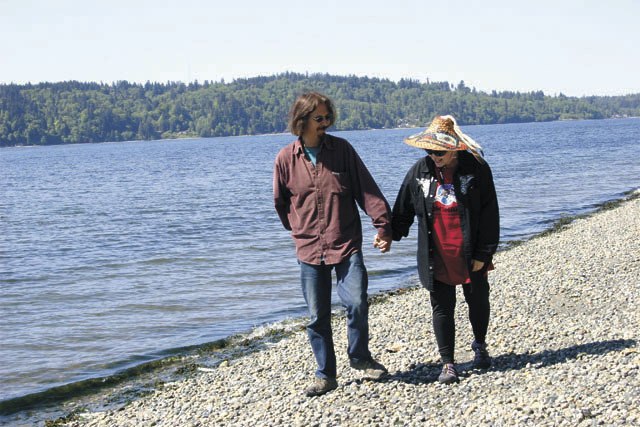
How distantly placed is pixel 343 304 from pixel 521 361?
6.37 feet

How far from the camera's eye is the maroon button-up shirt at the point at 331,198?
6613mm

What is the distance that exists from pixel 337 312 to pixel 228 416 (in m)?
5.99

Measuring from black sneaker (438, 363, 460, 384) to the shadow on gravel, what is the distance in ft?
0.56

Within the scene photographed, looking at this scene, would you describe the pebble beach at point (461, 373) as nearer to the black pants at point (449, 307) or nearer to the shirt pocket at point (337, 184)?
the black pants at point (449, 307)

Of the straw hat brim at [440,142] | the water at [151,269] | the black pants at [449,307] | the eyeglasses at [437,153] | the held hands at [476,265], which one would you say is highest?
the straw hat brim at [440,142]

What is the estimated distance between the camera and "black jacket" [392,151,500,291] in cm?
659

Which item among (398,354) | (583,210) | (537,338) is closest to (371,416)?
(398,354)

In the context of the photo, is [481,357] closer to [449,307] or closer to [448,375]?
[448,375]

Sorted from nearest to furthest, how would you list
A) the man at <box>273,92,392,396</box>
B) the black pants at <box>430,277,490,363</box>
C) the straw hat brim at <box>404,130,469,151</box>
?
1. the straw hat brim at <box>404,130,469,151</box>
2. the man at <box>273,92,392,396</box>
3. the black pants at <box>430,277,490,363</box>

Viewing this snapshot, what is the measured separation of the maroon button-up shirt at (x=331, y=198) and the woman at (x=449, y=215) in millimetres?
356

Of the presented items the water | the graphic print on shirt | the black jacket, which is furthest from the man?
the water

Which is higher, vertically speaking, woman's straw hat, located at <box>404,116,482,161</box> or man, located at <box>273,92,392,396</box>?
woman's straw hat, located at <box>404,116,482,161</box>

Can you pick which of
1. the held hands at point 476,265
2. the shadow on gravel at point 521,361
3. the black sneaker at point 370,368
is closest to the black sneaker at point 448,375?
the shadow on gravel at point 521,361

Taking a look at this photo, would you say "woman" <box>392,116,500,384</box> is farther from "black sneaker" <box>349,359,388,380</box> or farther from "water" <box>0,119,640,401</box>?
"water" <box>0,119,640,401</box>
